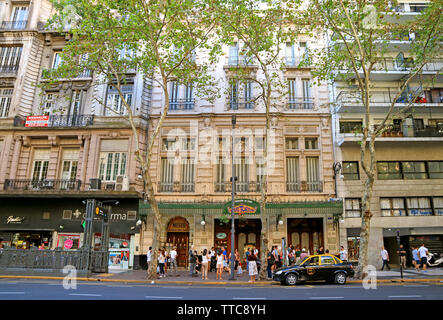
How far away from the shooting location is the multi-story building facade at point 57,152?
2142cm

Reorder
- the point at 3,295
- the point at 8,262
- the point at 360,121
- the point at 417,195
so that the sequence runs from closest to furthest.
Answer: the point at 3,295
the point at 8,262
the point at 417,195
the point at 360,121

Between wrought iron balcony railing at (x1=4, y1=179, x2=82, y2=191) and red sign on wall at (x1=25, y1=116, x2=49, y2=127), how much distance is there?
417 centimetres

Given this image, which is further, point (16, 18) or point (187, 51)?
point (16, 18)

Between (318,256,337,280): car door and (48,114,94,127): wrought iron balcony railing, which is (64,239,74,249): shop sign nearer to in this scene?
(48,114,94,127): wrought iron balcony railing

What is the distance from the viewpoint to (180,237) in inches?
867

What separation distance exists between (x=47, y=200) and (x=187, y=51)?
15.0 m

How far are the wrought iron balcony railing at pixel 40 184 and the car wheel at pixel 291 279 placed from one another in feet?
51.4

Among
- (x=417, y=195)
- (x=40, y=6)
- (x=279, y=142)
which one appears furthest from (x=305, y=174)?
(x=40, y=6)

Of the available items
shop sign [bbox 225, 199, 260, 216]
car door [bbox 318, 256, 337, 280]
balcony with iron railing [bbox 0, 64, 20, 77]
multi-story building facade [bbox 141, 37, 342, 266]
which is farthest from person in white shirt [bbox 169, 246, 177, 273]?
balcony with iron railing [bbox 0, 64, 20, 77]

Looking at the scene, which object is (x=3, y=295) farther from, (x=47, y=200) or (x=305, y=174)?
(x=305, y=174)

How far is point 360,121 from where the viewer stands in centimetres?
2328

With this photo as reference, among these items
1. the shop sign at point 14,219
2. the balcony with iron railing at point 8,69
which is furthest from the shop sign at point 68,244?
the balcony with iron railing at point 8,69

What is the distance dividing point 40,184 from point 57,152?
2.62 metres

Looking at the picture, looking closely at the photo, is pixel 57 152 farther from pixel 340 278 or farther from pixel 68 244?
pixel 340 278
